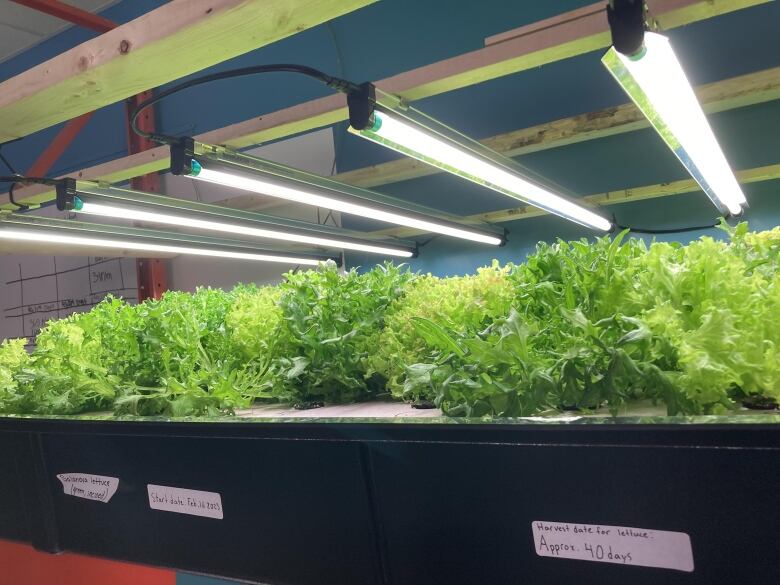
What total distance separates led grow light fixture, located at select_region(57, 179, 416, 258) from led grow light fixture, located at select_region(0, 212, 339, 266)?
0.11 m

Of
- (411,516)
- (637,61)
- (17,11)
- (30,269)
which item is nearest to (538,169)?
(637,61)

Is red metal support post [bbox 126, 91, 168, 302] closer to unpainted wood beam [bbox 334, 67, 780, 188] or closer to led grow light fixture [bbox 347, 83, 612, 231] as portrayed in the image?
unpainted wood beam [bbox 334, 67, 780, 188]

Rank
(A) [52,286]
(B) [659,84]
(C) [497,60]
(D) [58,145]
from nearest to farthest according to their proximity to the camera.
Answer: (B) [659,84], (C) [497,60], (D) [58,145], (A) [52,286]

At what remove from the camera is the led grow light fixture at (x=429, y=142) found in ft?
5.49

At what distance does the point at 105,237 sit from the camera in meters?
2.89

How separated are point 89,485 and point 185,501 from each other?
0.96ft

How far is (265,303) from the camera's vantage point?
4.64 feet

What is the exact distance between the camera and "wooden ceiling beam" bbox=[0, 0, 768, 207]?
1.69m

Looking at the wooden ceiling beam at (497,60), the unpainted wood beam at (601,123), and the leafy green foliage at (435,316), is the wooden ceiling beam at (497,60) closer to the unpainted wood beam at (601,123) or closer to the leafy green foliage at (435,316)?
the leafy green foliage at (435,316)

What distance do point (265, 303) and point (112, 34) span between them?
2.11 feet

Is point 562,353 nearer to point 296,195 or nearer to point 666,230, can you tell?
point 296,195

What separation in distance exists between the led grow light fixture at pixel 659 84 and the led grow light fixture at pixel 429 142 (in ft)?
1.84

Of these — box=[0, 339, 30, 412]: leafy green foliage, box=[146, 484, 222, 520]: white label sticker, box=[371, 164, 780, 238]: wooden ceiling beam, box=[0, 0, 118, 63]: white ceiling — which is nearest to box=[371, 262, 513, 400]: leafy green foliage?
box=[146, 484, 222, 520]: white label sticker

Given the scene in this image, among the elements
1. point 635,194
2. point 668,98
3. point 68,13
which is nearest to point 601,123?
point 635,194
